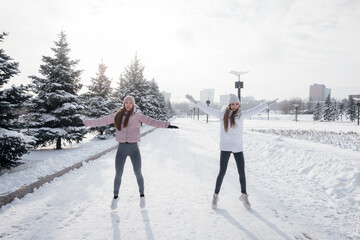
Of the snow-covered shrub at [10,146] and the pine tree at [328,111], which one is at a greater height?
the pine tree at [328,111]

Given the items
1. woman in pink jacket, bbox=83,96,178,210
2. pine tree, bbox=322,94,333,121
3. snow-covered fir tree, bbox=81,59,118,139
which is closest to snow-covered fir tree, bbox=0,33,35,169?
woman in pink jacket, bbox=83,96,178,210

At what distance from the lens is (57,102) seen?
1217cm

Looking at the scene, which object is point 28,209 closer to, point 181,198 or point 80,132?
point 181,198

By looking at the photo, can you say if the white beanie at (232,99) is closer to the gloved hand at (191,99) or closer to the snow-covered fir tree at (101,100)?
the gloved hand at (191,99)

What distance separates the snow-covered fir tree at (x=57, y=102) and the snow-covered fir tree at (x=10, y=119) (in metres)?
4.43

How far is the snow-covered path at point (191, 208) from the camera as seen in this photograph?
346cm

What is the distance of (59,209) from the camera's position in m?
4.27

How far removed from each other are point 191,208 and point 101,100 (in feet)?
55.1

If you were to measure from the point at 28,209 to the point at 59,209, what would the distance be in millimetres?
549

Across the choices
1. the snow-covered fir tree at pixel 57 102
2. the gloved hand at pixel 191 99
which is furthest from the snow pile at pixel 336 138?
the snow-covered fir tree at pixel 57 102

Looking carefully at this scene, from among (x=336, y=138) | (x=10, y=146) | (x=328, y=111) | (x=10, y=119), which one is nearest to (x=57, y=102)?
(x=10, y=119)

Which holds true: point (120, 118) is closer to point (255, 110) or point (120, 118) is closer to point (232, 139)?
point (232, 139)

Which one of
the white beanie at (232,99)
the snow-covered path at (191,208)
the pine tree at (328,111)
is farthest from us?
the pine tree at (328,111)

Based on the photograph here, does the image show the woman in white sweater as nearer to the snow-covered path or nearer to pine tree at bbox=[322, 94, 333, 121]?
the snow-covered path
